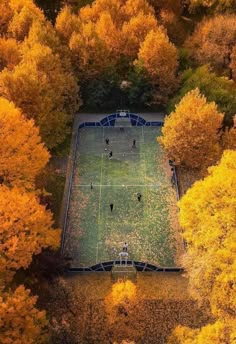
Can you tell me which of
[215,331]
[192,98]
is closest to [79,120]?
[192,98]

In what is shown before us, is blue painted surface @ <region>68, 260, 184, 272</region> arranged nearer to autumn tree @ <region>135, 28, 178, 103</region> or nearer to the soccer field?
the soccer field

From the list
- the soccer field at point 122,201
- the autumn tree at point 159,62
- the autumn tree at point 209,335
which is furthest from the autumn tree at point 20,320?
the autumn tree at point 159,62

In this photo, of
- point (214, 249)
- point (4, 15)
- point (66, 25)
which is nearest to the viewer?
A: point (214, 249)

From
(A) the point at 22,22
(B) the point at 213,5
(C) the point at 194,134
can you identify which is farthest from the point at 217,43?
(A) the point at 22,22

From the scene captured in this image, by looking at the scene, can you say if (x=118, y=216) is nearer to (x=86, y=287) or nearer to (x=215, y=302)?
(x=86, y=287)

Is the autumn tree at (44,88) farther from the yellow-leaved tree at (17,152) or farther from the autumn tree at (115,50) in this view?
the yellow-leaved tree at (17,152)

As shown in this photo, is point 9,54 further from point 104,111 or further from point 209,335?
point 209,335
